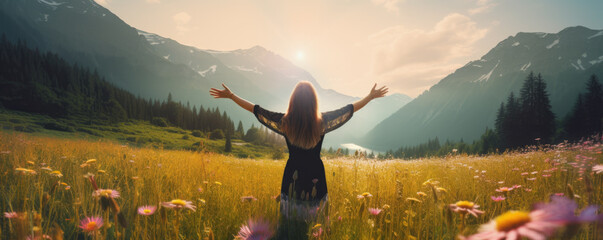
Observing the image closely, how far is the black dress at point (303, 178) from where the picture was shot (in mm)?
2855

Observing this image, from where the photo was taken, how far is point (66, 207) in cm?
285

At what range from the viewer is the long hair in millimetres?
3430

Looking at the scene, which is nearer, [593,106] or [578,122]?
[593,106]

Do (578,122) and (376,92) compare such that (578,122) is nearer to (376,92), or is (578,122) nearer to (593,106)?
(593,106)

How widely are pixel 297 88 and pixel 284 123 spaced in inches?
22.6

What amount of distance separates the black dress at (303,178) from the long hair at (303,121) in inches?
5.3

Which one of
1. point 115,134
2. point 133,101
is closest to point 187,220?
point 115,134

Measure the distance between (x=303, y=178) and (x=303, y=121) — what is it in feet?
2.65

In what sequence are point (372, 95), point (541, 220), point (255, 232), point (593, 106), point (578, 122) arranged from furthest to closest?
point (578, 122) < point (593, 106) < point (372, 95) < point (255, 232) < point (541, 220)

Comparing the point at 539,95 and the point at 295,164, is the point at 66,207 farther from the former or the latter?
the point at 539,95

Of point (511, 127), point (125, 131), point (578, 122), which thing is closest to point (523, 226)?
point (511, 127)

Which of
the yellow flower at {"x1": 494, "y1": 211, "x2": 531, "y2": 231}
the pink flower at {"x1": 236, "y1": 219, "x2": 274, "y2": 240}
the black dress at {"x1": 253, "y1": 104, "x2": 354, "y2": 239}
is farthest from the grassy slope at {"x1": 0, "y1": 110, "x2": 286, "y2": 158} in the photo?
the yellow flower at {"x1": 494, "y1": 211, "x2": 531, "y2": 231}

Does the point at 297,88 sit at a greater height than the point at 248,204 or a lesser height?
greater

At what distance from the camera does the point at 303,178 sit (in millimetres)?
3449
